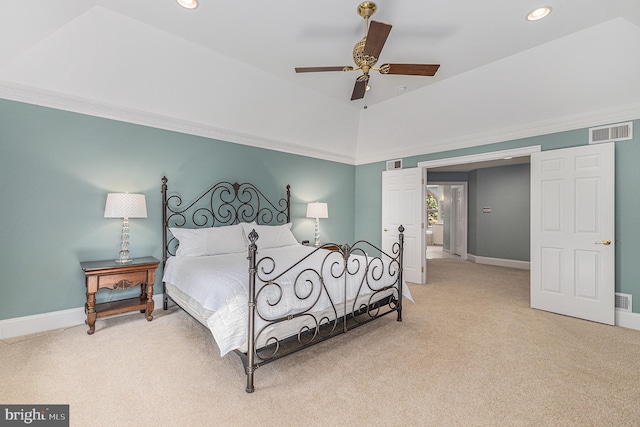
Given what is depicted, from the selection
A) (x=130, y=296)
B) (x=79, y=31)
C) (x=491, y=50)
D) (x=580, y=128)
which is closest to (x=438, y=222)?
(x=580, y=128)

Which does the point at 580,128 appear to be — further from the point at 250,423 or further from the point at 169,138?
the point at 169,138

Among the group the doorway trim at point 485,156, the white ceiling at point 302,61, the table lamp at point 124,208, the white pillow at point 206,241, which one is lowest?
the white pillow at point 206,241

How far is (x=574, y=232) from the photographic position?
3.78 meters

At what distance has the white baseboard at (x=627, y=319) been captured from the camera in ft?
11.1

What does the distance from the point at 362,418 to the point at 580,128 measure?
4.49 meters

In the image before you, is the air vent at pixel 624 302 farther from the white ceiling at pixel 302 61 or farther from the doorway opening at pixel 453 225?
the doorway opening at pixel 453 225

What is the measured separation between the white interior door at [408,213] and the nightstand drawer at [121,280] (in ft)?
14.4

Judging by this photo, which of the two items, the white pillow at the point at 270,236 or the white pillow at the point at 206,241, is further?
the white pillow at the point at 270,236

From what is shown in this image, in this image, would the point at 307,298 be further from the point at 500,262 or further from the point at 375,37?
the point at 500,262

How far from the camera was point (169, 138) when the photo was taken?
401 cm

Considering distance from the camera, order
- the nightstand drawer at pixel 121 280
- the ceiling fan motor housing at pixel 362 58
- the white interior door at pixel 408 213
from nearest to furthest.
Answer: the ceiling fan motor housing at pixel 362 58 → the nightstand drawer at pixel 121 280 → the white interior door at pixel 408 213

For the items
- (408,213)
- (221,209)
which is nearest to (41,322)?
(221,209)

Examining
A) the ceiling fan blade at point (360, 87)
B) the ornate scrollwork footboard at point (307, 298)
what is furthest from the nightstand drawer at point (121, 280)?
the ceiling fan blade at point (360, 87)

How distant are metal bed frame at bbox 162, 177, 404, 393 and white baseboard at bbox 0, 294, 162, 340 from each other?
2.99 feet
